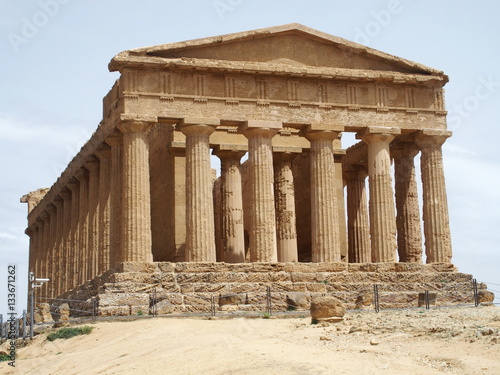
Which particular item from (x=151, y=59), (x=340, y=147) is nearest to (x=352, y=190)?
(x=340, y=147)

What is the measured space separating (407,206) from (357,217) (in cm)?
467

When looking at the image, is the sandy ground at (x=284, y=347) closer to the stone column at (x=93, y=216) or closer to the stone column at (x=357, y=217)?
the stone column at (x=93, y=216)

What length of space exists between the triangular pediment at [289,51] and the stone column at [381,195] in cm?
300

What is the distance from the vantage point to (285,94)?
41688mm

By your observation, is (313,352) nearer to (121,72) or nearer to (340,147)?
(121,72)

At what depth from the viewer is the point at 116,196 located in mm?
41719

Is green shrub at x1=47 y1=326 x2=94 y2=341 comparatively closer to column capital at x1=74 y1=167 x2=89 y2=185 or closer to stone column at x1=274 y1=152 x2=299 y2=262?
stone column at x1=274 y1=152 x2=299 y2=262

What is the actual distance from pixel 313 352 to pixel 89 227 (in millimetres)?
24239

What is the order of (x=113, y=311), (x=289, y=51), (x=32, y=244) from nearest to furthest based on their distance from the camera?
(x=113, y=311) → (x=289, y=51) → (x=32, y=244)

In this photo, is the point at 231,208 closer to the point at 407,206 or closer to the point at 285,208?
the point at 285,208

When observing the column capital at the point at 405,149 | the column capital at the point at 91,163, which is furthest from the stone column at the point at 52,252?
the column capital at the point at 405,149

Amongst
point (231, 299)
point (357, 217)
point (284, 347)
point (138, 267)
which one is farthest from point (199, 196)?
point (284, 347)

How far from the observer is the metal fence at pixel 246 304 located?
3409 centimetres

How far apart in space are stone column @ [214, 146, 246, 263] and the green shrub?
1131 cm
